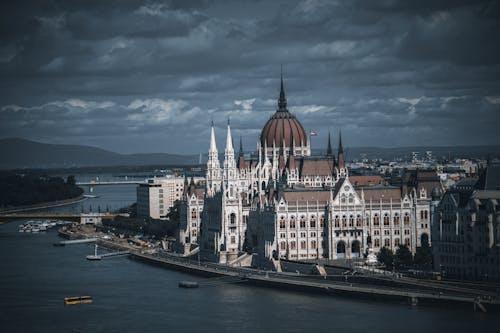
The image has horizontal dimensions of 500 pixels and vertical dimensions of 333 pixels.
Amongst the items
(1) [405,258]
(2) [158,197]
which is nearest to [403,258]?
(1) [405,258]

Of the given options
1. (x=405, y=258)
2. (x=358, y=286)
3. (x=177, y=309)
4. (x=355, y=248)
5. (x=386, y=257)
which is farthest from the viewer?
Result: (x=355, y=248)

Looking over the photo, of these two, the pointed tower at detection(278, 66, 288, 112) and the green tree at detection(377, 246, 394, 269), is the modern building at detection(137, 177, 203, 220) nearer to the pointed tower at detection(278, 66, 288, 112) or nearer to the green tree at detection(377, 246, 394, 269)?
the pointed tower at detection(278, 66, 288, 112)

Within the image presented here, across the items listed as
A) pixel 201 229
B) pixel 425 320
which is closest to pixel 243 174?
pixel 201 229

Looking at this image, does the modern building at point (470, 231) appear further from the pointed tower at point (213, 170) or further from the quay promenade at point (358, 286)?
the pointed tower at point (213, 170)

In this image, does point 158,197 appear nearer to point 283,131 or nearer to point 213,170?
point 283,131

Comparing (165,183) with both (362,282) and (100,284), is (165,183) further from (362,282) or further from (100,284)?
(362,282)

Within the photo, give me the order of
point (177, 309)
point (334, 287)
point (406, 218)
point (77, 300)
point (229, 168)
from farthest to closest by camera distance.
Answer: point (229, 168) → point (406, 218) → point (334, 287) → point (77, 300) → point (177, 309)

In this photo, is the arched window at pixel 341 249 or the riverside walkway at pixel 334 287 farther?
the arched window at pixel 341 249

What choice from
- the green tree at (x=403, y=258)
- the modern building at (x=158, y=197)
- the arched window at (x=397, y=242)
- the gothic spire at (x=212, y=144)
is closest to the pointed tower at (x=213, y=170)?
the gothic spire at (x=212, y=144)
